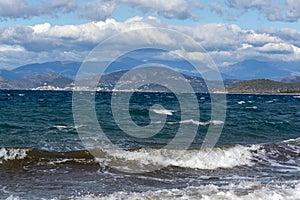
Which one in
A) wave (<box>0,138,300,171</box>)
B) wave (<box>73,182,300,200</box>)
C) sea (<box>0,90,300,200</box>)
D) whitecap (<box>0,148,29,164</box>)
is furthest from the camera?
whitecap (<box>0,148,29,164</box>)

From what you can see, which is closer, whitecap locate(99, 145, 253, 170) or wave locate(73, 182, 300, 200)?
wave locate(73, 182, 300, 200)

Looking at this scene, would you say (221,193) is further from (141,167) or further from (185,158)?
(185,158)

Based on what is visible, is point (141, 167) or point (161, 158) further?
point (161, 158)

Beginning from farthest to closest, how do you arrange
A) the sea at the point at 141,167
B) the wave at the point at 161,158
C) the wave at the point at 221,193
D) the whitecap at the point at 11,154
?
the whitecap at the point at 11,154 < the wave at the point at 161,158 < the sea at the point at 141,167 < the wave at the point at 221,193

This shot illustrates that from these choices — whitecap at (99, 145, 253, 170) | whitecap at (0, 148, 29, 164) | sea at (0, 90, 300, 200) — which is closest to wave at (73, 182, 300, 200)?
sea at (0, 90, 300, 200)

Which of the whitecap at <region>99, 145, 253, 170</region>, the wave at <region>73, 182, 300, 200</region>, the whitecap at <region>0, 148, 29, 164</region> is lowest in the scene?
the whitecap at <region>99, 145, 253, 170</region>

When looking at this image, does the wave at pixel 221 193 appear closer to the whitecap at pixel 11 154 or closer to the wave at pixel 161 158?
the wave at pixel 161 158

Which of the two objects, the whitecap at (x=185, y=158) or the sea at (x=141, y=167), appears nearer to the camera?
the sea at (x=141, y=167)

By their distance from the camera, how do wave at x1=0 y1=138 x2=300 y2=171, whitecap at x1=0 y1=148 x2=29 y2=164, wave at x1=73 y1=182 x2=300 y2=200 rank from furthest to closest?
whitecap at x1=0 y1=148 x2=29 y2=164 → wave at x1=0 y1=138 x2=300 y2=171 → wave at x1=73 y1=182 x2=300 y2=200

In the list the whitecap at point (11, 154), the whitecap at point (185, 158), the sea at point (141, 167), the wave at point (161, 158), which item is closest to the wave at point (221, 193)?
the sea at point (141, 167)

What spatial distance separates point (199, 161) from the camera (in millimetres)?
24234

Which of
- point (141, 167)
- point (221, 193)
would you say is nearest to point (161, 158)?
point (141, 167)

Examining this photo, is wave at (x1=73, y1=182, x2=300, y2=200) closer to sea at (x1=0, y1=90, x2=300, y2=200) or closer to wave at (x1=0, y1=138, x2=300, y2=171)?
sea at (x1=0, y1=90, x2=300, y2=200)

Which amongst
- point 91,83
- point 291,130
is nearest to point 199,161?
point 291,130
